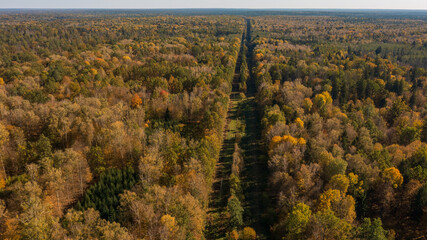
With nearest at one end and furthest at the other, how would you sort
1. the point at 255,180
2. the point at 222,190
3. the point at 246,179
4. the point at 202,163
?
the point at 202,163 → the point at 222,190 → the point at 255,180 → the point at 246,179

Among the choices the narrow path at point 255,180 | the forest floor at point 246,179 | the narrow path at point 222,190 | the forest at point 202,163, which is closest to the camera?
the forest at point 202,163

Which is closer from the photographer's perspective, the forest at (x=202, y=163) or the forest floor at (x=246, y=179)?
the forest at (x=202, y=163)

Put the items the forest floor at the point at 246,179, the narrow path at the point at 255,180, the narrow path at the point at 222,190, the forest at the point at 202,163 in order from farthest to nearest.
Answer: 1. the narrow path at the point at 255,180
2. the forest floor at the point at 246,179
3. the narrow path at the point at 222,190
4. the forest at the point at 202,163

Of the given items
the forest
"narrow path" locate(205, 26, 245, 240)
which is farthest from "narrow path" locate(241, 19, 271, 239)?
"narrow path" locate(205, 26, 245, 240)

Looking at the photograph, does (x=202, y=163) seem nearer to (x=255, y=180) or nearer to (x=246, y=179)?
(x=246, y=179)

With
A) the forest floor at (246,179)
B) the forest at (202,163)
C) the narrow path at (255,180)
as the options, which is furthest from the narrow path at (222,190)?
the narrow path at (255,180)

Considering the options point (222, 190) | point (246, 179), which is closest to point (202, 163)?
point (222, 190)

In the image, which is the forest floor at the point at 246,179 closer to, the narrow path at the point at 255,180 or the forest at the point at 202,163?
the narrow path at the point at 255,180

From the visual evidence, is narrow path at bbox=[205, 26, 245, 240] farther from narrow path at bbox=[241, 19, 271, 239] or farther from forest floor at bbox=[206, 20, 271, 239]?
narrow path at bbox=[241, 19, 271, 239]
